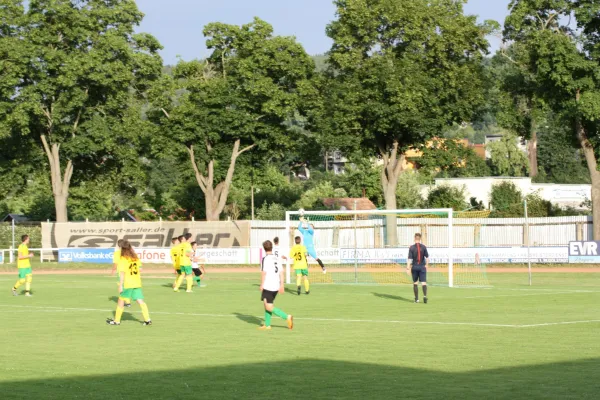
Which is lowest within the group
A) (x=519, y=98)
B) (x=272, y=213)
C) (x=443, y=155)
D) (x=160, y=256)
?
(x=160, y=256)

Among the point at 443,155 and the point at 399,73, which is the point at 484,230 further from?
the point at 399,73

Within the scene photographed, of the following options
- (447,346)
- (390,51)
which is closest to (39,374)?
(447,346)

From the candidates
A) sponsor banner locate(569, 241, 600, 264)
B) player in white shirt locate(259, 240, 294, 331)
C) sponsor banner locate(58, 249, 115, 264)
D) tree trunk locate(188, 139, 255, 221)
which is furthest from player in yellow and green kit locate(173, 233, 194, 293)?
tree trunk locate(188, 139, 255, 221)

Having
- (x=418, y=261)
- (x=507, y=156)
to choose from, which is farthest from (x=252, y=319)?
(x=507, y=156)

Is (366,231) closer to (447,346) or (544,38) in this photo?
(544,38)

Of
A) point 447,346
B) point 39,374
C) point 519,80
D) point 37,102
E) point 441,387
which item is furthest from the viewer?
point 37,102

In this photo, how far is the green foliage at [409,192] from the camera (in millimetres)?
89500

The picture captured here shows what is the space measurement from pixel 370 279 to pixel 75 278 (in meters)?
14.8

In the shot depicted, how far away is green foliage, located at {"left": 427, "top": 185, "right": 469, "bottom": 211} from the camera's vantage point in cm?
8400

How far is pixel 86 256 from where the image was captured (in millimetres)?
60281

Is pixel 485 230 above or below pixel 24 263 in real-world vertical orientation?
above

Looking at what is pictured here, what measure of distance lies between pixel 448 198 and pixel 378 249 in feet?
117

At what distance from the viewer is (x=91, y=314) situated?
86.2 feet

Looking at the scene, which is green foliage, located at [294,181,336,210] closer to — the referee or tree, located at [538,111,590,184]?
tree, located at [538,111,590,184]
